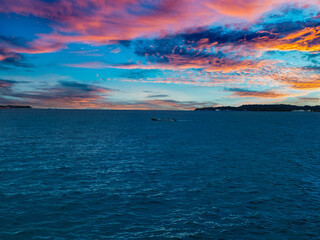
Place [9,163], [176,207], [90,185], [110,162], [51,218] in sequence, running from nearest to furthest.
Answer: [51,218] → [176,207] → [90,185] → [9,163] → [110,162]

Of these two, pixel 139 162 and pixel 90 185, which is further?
pixel 139 162

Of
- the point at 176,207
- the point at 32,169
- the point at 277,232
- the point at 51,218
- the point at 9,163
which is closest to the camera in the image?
the point at 277,232

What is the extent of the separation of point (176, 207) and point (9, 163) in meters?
37.2

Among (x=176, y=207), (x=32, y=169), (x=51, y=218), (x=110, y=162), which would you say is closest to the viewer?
(x=51, y=218)

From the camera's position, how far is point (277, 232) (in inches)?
880

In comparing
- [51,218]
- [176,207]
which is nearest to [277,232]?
[176,207]

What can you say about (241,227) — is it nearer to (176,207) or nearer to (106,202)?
(176,207)

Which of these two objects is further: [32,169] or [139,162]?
[139,162]

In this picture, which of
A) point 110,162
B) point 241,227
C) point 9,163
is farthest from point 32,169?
point 241,227

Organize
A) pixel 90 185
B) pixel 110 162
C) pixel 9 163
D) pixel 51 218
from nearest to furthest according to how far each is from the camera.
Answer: pixel 51 218 < pixel 90 185 < pixel 9 163 < pixel 110 162

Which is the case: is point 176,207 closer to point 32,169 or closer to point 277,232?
point 277,232

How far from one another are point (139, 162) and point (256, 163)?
25.1m

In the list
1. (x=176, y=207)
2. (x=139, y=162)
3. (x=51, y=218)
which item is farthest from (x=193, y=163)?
(x=51, y=218)

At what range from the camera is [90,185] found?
34.6m
